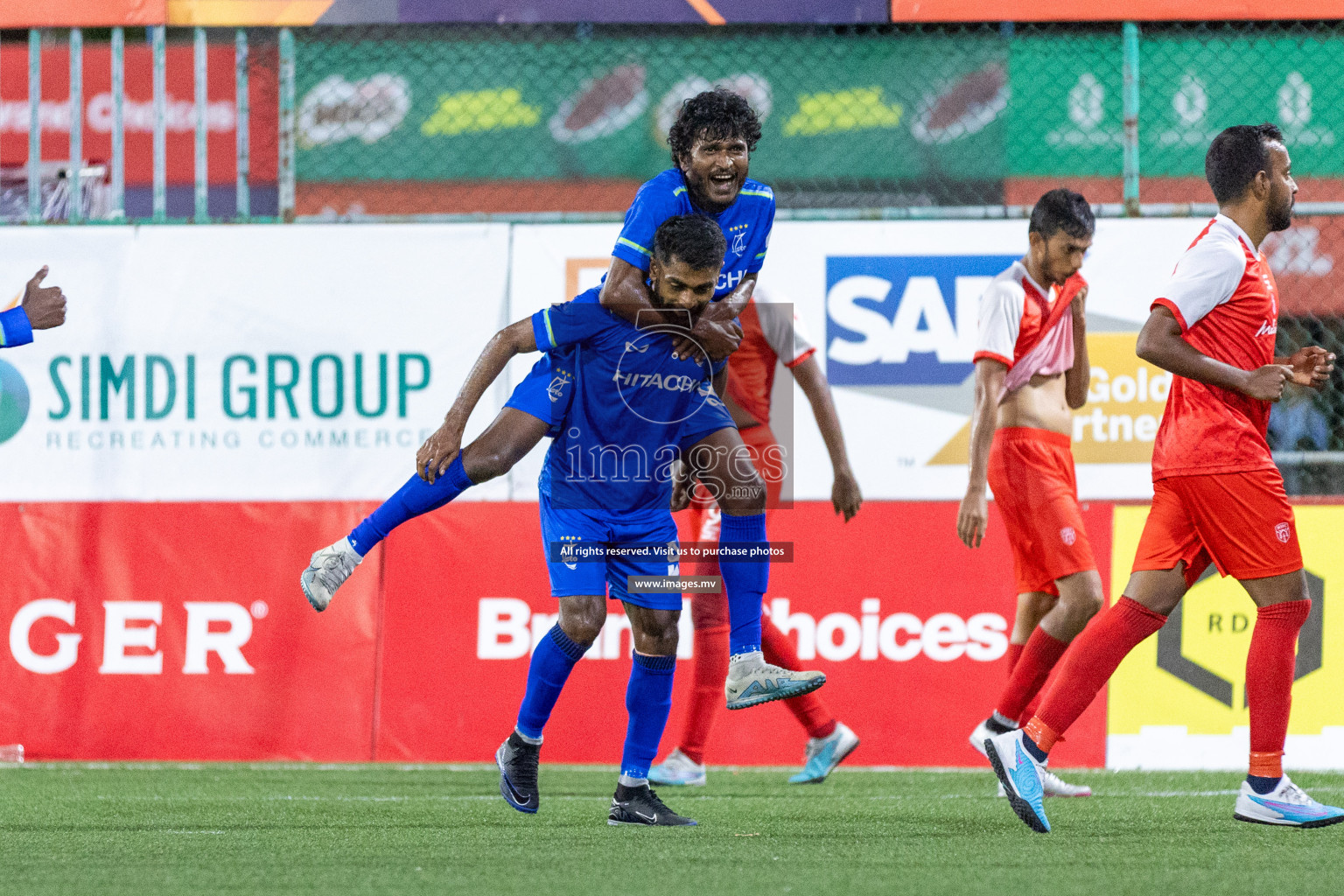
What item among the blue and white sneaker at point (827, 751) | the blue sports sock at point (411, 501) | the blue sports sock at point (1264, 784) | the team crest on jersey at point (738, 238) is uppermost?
the team crest on jersey at point (738, 238)

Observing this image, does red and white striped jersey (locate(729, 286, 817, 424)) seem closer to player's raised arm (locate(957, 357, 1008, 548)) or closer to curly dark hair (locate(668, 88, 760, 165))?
player's raised arm (locate(957, 357, 1008, 548))

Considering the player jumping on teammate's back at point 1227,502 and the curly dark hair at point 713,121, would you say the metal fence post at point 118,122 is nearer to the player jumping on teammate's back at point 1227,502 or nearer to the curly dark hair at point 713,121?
the curly dark hair at point 713,121

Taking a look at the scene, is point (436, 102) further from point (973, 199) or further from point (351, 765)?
point (351, 765)

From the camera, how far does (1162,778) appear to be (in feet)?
22.0

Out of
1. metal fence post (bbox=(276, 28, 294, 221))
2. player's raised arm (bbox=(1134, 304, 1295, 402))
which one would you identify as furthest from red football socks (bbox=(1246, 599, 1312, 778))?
metal fence post (bbox=(276, 28, 294, 221))

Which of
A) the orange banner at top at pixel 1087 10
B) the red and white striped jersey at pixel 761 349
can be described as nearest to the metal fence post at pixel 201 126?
the red and white striped jersey at pixel 761 349

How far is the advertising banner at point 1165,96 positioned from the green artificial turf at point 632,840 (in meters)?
3.48

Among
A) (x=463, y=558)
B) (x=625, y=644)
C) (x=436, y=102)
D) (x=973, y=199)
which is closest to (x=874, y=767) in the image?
(x=625, y=644)

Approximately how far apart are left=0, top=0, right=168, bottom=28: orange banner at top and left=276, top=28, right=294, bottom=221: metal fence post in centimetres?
74

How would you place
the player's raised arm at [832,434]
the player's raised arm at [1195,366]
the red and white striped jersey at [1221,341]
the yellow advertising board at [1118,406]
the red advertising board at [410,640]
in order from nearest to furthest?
the player's raised arm at [1195,366]
the red and white striped jersey at [1221,341]
the player's raised arm at [832,434]
the red advertising board at [410,640]
the yellow advertising board at [1118,406]

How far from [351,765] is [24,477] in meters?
2.37

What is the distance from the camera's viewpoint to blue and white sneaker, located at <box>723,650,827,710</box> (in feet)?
15.5

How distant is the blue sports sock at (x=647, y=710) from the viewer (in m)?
5.04

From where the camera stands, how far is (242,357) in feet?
26.8
